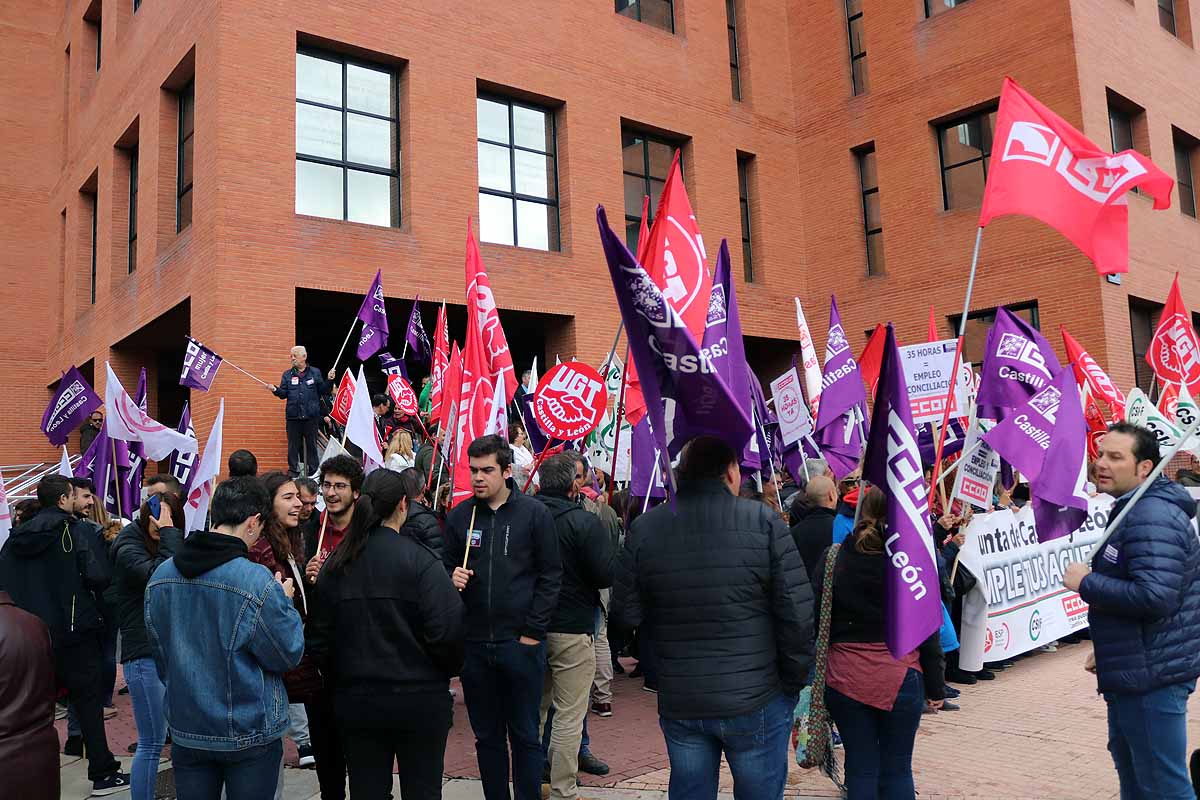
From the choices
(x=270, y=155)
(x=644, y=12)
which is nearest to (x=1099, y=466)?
(x=270, y=155)

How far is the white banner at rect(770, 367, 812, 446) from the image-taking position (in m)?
10.6

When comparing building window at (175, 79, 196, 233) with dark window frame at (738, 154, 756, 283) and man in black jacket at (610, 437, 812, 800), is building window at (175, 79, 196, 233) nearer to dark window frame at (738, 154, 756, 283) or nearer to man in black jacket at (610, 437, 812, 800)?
dark window frame at (738, 154, 756, 283)

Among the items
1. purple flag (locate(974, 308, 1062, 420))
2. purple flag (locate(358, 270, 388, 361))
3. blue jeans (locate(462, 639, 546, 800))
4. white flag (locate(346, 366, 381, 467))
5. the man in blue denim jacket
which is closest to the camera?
the man in blue denim jacket

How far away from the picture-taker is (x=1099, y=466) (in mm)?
4215

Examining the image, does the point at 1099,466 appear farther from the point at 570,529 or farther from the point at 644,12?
the point at 644,12

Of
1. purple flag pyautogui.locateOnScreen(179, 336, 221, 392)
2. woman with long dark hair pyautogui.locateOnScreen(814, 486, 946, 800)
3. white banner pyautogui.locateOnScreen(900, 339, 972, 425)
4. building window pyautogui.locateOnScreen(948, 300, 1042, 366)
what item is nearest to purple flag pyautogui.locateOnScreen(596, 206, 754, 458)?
woman with long dark hair pyautogui.locateOnScreen(814, 486, 946, 800)

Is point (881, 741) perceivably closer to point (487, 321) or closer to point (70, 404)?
point (487, 321)

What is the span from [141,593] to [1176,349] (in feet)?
43.8

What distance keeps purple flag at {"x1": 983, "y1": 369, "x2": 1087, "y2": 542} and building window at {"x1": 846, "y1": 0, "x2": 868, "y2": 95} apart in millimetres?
16909

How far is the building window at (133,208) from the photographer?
1923 centimetres

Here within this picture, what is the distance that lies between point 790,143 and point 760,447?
53.1 ft

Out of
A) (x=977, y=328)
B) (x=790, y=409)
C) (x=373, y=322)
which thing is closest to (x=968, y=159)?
(x=977, y=328)

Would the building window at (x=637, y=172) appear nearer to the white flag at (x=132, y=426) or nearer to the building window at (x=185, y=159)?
the building window at (x=185, y=159)

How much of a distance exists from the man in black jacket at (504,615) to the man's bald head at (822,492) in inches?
87.9
